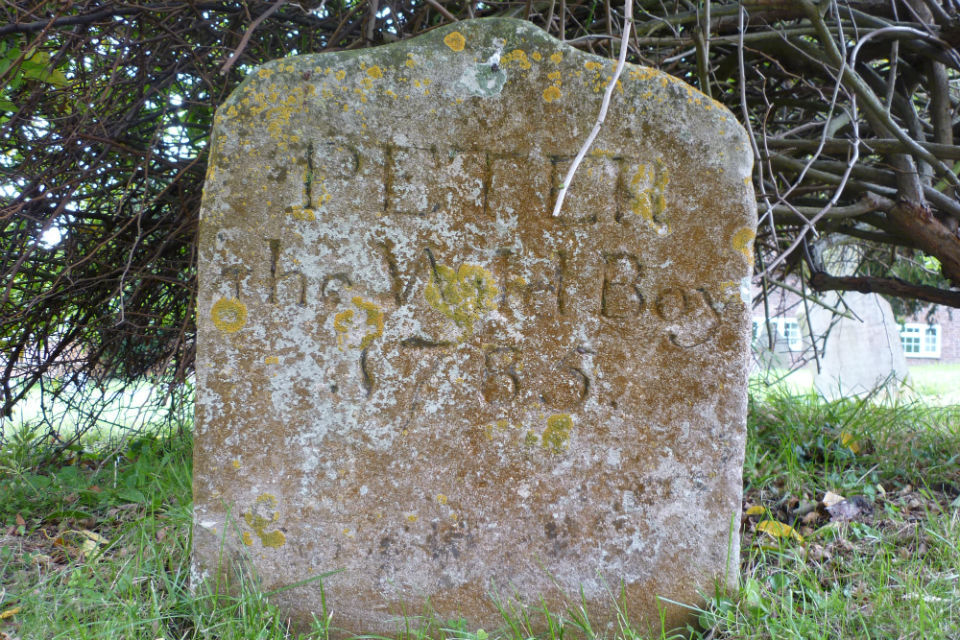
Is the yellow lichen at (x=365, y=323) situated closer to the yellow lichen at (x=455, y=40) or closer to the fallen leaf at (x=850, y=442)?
the yellow lichen at (x=455, y=40)

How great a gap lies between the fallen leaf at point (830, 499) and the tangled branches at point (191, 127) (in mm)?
914

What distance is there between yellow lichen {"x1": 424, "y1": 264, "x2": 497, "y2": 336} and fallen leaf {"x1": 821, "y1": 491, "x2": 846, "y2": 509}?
1494 mm

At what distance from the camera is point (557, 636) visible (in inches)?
69.0

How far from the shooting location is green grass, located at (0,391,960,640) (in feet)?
5.49

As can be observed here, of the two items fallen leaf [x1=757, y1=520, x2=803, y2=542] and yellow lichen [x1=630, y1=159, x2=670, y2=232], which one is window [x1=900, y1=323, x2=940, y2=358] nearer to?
fallen leaf [x1=757, y1=520, x2=803, y2=542]

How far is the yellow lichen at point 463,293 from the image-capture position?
5.90ft

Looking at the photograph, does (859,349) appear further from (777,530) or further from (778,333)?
(777,530)

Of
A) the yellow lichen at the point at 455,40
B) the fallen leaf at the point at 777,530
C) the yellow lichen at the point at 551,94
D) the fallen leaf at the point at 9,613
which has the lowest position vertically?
the fallen leaf at the point at 9,613

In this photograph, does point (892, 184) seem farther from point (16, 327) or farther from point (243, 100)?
point (16, 327)

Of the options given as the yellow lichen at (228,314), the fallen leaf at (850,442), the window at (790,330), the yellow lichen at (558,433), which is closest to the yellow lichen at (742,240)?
the yellow lichen at (558,433)

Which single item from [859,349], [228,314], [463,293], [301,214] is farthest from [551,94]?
[859,349]

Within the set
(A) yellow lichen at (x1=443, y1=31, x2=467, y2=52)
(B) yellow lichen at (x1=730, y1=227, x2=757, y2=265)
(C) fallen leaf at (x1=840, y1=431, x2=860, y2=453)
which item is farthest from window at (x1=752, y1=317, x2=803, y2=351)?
(A) yellow lichen at (x1=443, y1=31, x2=467, y2=52)

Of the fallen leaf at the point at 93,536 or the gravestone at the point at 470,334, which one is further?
the fallen leaf at the point at 93,536

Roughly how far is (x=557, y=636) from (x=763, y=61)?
2661 millimetres
